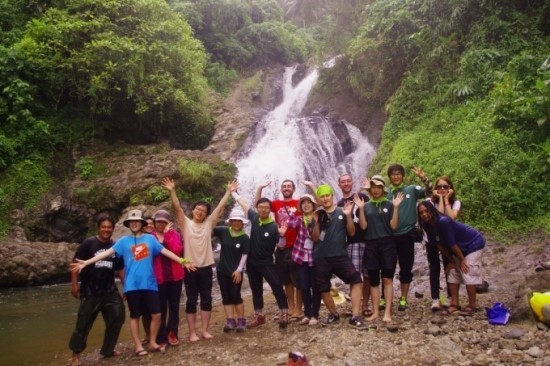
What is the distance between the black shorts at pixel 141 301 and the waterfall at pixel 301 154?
34.6 ft

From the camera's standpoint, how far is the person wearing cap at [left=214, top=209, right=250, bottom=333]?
5820 millimetres

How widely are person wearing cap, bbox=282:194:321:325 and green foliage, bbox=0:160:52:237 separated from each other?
1150 centimetres

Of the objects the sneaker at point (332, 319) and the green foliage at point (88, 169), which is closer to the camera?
the sneaker at point (332, 319)

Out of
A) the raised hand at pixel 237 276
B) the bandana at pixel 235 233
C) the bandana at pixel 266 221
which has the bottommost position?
the raised hand at pixel 237 276

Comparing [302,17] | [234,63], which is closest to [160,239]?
[234,63]

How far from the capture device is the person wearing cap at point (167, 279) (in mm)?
5539

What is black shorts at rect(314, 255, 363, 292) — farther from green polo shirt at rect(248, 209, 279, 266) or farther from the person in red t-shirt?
green polo shirt at rect(248, 209, 279, 266)

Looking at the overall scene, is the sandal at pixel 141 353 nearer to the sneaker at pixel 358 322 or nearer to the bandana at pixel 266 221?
the bandana at pixel 266 221

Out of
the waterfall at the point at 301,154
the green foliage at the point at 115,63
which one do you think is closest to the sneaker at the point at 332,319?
the waterfall at the point at 301,154

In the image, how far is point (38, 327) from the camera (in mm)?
7457

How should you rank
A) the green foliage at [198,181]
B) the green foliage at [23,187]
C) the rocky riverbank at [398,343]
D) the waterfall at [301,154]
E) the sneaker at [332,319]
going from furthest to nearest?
the waterfall at [301,154] → the green foliage at [198,181] → the green foliage at [23,187] → the sneaker at [332,319] → the rocky riverbank at [398,343]

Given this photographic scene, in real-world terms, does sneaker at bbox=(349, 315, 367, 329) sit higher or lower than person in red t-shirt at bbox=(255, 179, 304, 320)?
lower

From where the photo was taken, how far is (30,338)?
6832 mm

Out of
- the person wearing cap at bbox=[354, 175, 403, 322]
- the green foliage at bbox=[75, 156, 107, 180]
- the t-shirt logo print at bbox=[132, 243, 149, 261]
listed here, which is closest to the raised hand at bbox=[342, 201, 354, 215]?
the person wearing cap at bbox=[354, 175, 403, 322]
